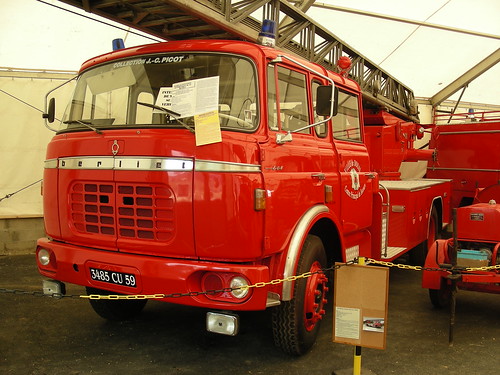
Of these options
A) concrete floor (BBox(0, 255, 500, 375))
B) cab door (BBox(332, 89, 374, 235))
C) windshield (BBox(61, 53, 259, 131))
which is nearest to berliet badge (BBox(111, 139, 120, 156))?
windshield (BBox(61, 53, 259, 131))

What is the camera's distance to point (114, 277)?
3.27m

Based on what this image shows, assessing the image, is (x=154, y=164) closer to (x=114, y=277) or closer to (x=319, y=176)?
(x=114, y=277)

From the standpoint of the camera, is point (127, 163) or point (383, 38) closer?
point (127, 163)

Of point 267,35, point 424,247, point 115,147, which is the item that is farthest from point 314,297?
point 424,247

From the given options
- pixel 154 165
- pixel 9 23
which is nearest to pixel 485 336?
pixel 154 165

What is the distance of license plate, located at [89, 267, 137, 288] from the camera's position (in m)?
3.19

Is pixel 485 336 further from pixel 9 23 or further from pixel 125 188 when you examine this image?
pixel 9 23

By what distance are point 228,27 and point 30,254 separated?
5.22m

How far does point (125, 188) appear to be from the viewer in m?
3.26

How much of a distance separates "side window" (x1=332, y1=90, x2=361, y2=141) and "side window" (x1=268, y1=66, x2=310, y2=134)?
60cm

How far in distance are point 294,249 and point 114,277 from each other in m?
1.27

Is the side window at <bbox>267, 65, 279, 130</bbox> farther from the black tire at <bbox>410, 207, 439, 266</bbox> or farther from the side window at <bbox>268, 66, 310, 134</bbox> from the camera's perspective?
the black tire at <bbox>410, 207, 439, 266</bbox>

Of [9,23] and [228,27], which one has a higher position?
[9,23]

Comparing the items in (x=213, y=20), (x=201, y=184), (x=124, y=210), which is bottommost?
(x=124, y=210)
